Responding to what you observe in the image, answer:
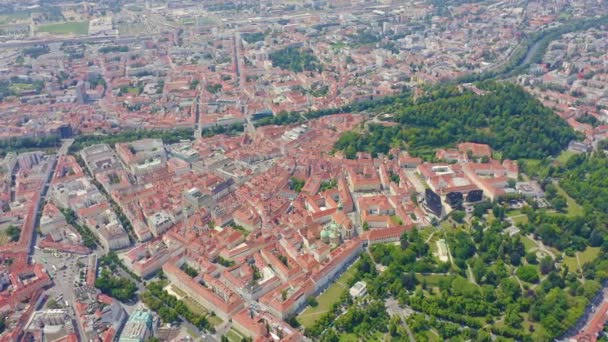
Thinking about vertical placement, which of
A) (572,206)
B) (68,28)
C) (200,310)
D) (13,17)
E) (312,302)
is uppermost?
(13,17)

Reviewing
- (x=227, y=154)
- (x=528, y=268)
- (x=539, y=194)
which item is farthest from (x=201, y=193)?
(x=539, y=194)

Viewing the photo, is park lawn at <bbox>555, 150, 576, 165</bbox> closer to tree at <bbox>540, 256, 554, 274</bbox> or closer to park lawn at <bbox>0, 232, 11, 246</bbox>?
tree at <bbox>540, 256, 554, 274</bbox>

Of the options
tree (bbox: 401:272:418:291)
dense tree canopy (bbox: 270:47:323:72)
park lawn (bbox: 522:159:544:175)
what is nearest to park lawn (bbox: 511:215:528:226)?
park lawn (bbox: 522:159:544:175)

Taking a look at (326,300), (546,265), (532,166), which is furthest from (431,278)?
(532,166)

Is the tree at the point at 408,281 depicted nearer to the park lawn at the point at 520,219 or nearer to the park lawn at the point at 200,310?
the park lawn at the point at 520,219

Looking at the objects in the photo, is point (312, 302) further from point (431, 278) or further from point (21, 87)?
point (21, 87)

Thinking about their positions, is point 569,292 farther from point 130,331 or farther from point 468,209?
point 130,331
